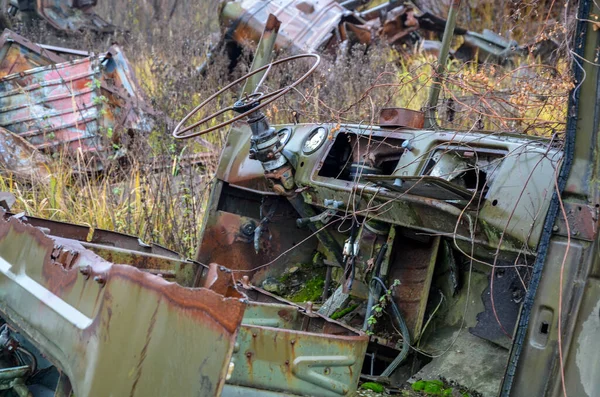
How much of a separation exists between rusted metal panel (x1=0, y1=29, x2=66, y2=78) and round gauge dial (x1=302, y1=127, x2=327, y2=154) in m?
4.92

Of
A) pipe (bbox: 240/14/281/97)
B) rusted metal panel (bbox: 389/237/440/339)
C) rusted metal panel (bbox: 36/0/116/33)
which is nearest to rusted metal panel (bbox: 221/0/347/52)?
rusted metal panel (bbox: 36/0/116/33)

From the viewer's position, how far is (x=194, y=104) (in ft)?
26.7

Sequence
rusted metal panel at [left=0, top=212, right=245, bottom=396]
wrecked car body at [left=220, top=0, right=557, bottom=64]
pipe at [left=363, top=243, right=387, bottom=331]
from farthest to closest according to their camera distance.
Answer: wrecked car body at [left=220, top=0, right=557, bottom=64]
pipe at [left=363, top=243, right=387, bottom=331]
rusted metal panel at [left=0, top=212, right=245, bottom=396]

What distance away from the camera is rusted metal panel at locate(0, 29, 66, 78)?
7801 mm

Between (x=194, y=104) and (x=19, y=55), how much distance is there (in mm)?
2016

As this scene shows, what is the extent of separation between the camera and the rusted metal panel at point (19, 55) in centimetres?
780

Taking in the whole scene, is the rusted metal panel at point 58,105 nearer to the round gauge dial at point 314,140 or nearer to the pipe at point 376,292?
the round gauge dial at point 314,140

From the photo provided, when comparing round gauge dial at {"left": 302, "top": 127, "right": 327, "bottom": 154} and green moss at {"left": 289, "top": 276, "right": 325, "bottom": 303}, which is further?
green moss at {"left": 289, "top": 276, "right": 325, "bottom": 303}

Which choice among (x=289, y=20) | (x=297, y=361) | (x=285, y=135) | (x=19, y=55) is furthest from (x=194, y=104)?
(x=297, y=361)

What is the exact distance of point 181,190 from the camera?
19.6ft

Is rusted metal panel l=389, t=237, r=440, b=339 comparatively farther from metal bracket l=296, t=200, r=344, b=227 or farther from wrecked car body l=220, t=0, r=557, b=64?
wrecked car body l=220, t=0, r=557, b=64

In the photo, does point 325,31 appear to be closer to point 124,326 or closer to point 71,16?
point 71,16

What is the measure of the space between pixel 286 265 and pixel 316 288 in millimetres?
277

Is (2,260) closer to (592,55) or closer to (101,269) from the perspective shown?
(101,269)
